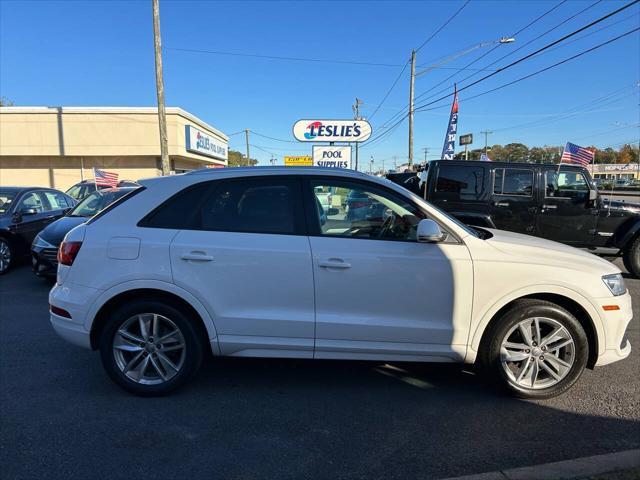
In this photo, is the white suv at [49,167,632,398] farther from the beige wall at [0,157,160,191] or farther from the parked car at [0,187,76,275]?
the beige wall at [0,157,160,191]

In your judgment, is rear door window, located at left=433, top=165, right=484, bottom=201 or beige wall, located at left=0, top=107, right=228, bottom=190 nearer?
rear door window, located at left=433, top=165, right=484, bottom=201

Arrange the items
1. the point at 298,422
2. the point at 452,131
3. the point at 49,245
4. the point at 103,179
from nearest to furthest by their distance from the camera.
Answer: the point at 298,422 < the point at 49,245 < the point at 103,179 < the point at 452,131

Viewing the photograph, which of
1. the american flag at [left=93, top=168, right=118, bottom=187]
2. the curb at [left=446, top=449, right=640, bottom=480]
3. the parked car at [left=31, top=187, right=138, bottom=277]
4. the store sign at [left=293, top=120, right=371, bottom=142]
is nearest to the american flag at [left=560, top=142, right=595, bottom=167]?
the store sign at [left=293, top=120, right=371, bottom=142]

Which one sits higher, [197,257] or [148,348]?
[197,257]

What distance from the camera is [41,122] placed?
990 inches

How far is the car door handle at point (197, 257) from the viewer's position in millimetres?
3234

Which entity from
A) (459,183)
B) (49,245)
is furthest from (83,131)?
(459,183)

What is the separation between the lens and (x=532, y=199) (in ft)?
26.2

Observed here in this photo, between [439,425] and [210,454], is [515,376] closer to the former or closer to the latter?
[439,425]

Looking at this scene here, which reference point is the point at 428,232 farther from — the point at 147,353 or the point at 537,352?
the point at 147,353

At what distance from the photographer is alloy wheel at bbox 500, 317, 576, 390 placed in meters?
3.33

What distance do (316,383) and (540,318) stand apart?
1.90 metres

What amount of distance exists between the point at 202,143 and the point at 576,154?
85.2 ft

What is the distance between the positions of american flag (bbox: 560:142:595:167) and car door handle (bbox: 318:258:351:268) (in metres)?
8.49
